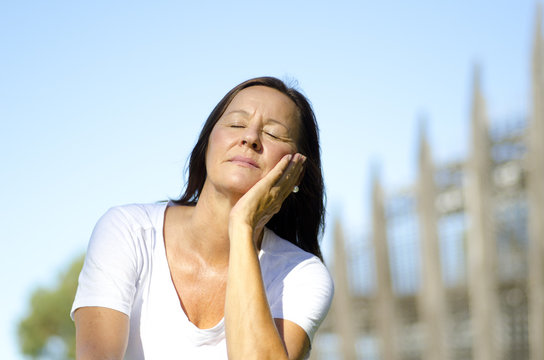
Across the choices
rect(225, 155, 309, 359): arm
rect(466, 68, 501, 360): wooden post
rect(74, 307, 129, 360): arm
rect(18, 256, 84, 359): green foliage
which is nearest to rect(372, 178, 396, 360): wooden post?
rect(466, 68, 501, 360): wooden post

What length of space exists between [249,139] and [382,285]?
5.25 m

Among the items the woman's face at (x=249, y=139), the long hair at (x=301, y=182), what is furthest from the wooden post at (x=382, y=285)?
the woman's face at (x=249, y=139)

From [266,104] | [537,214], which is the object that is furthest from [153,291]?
[537,214]

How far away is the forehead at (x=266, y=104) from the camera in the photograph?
103 inches

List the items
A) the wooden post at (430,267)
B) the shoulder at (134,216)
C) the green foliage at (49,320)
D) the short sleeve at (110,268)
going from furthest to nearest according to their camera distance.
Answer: the green foliage at (49,320) < the wooden post at (430,267) < the shoulder at (134,216) < the short sleeve at (110,268)

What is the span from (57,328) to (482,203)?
19811 mm

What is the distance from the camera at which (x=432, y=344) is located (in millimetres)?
6684

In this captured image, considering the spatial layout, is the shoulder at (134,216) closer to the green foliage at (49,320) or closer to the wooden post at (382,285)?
the wooden post at (382,285)

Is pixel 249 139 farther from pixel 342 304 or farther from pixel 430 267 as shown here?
pixel 342 304

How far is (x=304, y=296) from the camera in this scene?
2494mm

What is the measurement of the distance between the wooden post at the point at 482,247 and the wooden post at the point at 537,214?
36 centimetres

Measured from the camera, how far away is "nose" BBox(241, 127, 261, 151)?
2492 millimetres

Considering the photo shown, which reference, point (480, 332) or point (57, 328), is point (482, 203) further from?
point (57, 328)

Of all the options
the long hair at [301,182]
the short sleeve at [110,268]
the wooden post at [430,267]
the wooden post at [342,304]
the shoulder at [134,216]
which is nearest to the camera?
the short sleeve at [110,268]
